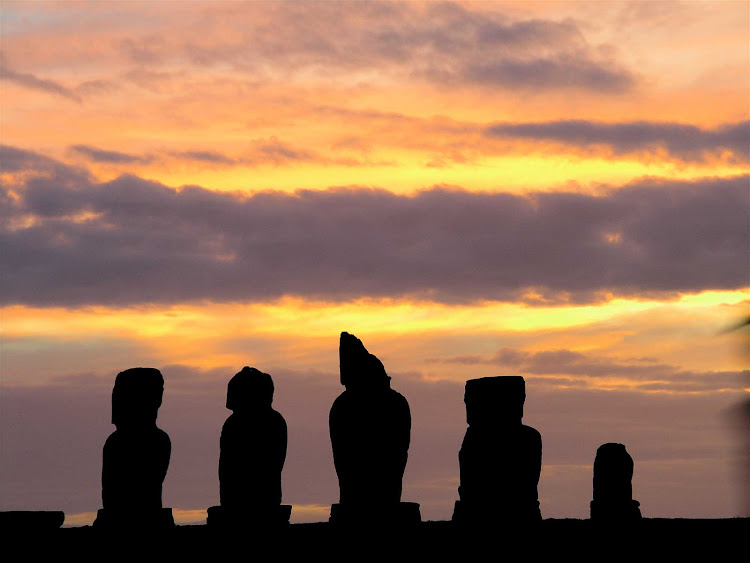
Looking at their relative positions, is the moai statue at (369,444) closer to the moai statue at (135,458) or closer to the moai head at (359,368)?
the moai head at (359,368)

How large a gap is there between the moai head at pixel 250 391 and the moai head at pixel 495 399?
300 centimetres

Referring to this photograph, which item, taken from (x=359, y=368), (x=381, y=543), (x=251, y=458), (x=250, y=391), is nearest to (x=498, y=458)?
(x=381, y=543)

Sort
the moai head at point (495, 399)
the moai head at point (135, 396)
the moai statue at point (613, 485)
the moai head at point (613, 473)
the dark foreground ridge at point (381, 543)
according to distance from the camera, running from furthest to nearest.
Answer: the moai head at point (613, 473) < the moai statue at point (613, 485) < the moai head at point (495, 399) < the moai head at point (135, 396) < the dark foreground ridge at point (381, 543)

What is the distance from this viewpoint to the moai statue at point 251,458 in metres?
21.0

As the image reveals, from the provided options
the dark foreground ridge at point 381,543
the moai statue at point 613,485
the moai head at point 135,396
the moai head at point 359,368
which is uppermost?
the moai head at point 359,368

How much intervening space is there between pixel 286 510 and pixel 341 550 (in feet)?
3.37

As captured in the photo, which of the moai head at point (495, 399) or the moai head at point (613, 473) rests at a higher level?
the moai head at point (495, 399)

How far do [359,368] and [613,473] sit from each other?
194 inches

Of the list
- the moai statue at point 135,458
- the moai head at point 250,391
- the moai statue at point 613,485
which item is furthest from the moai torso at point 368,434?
the moai statue at point 613,485

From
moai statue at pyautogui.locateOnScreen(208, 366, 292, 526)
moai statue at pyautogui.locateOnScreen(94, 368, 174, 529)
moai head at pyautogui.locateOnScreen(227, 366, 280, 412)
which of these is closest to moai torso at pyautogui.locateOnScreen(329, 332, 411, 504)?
moai statue at pyautogui.locateOnScreen(208, 366, 292, 526)

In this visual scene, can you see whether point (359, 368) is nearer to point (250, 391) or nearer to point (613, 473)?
point (250, 391)

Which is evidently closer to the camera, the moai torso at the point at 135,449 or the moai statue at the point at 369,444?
the moai statue at the point at 369,444

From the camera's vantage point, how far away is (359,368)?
2142 centimetres

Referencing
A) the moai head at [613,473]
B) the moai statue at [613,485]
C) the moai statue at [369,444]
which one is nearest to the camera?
the moai statue at [369,444]
